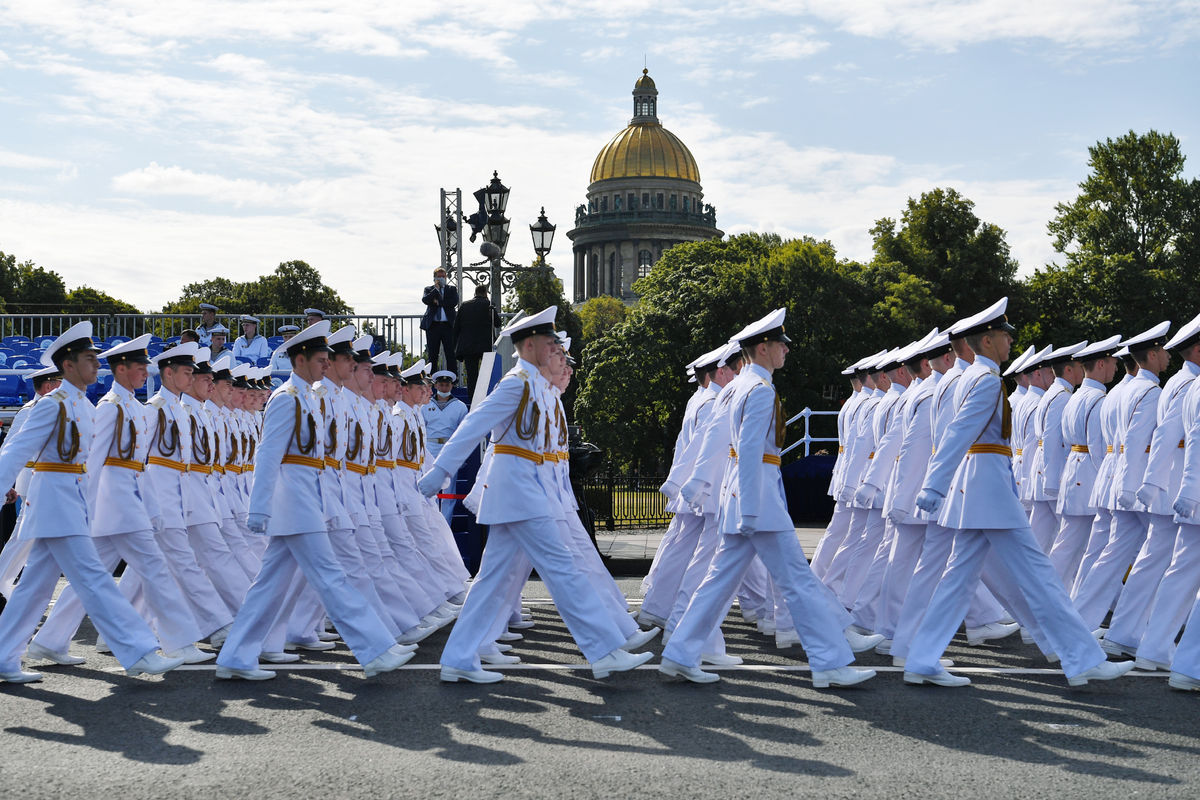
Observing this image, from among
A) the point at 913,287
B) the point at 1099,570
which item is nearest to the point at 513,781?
the point at 1099,570

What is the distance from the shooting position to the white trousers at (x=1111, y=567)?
28.7 feet

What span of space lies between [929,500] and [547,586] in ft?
7.31

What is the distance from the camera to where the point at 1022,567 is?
7336 millimetres

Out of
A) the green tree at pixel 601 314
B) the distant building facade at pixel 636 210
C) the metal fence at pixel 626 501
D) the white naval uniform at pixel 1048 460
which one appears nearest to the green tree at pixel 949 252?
the metal fence at pixel 626 501

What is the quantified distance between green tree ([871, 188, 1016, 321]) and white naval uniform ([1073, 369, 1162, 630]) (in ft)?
130

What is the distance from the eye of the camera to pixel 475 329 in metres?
16.9

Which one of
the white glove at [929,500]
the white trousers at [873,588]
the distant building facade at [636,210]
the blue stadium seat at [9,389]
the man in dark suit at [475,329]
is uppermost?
the distant building facade at [636,210]

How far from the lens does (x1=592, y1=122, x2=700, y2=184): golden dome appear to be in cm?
12688

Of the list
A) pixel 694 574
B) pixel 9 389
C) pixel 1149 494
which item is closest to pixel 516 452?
pixel 694 574

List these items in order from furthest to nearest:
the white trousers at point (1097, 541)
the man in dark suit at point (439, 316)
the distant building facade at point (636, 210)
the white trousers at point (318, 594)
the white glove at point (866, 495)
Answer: the distant building facade at point (636, 210) < the man in dark suit at point (439, 316) < the white glove at point (866, 495) < the white trousers at point (1097, 541) < the white trousers at point (318, 594)

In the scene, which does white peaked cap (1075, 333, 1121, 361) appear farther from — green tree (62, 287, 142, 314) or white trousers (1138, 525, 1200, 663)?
green tree (62, 287, 142, 314)

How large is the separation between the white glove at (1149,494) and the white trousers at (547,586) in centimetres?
336

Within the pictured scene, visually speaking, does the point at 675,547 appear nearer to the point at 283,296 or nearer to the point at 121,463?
the point at 121,463

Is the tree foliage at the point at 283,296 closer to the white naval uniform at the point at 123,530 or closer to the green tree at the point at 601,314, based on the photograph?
the green tree at the point at 601,314
